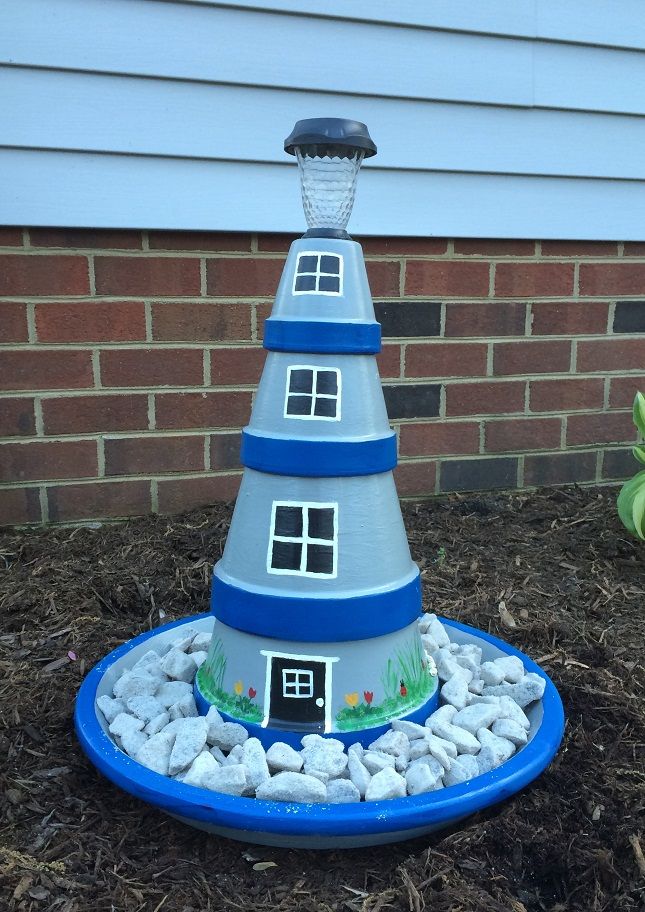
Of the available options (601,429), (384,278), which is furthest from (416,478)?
(601,429)

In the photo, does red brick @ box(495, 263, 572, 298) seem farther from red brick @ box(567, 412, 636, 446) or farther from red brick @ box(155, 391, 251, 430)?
red brick @ box(155, 391, 251, 430)

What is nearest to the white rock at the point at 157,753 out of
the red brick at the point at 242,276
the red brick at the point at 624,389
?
the red brick at the point at 242,276

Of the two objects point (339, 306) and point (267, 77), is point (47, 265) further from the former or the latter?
point (339, 306)

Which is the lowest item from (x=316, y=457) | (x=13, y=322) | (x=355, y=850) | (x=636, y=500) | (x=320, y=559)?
(x=355, y=850)

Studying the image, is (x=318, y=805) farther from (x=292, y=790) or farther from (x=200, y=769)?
(x=200, y=769)

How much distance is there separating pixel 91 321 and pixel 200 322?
1.35ft

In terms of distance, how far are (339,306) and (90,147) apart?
61.6 inches

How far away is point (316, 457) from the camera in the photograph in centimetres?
173

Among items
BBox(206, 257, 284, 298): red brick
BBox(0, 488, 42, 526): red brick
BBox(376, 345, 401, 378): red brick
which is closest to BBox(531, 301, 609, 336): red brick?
BBox(376, 345, 401, 378): red brick

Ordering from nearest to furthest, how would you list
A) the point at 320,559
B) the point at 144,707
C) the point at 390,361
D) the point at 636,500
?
Result: the point at 320,559 < the point at 144,707 < the point at 636,500 < the point at 390,361

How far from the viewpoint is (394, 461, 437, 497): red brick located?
346 cm

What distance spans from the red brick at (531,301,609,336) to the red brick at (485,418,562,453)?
0.41 metres

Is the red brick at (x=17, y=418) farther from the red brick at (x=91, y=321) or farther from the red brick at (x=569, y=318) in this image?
the red brick at (x=569, y=318)

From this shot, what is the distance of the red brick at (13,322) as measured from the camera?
2877mm
